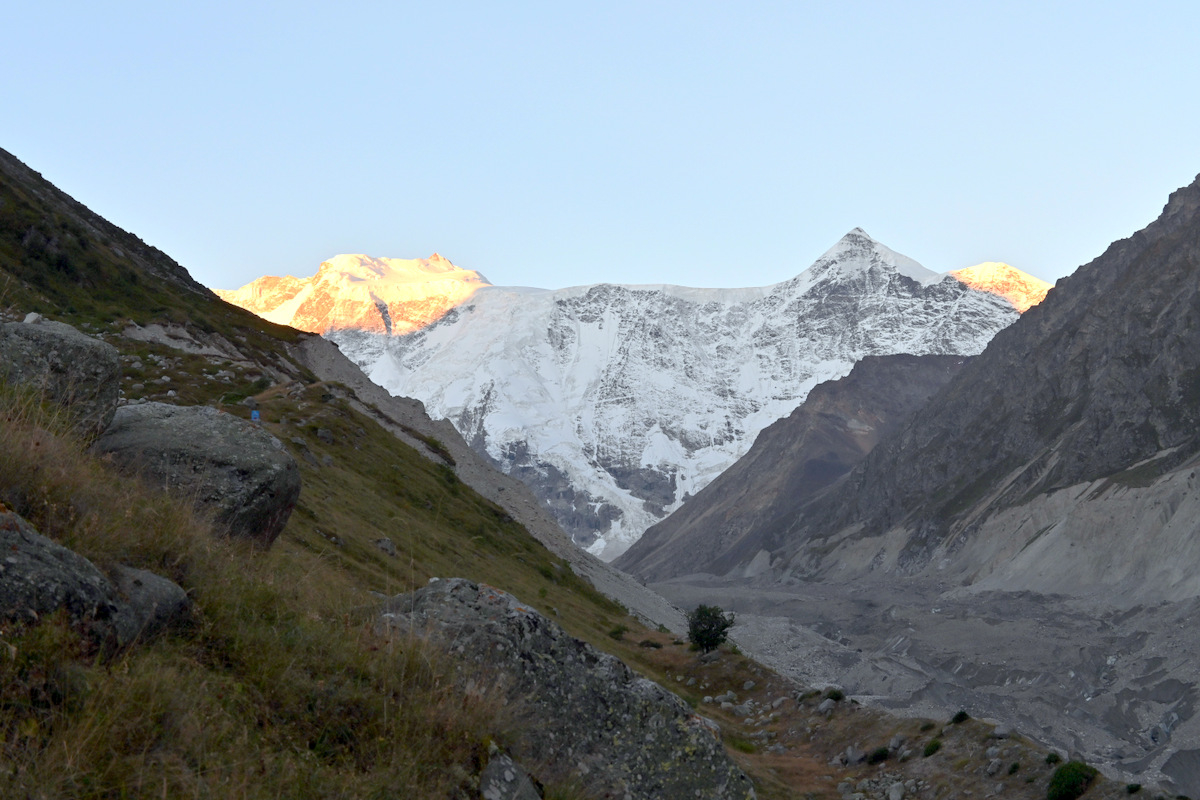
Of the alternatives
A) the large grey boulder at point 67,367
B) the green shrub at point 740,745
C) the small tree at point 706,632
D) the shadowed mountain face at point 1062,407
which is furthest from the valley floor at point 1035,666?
the large grey boulder at point 67,367

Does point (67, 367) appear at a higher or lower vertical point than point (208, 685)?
higher

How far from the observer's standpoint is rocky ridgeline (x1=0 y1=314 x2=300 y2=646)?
618 cm

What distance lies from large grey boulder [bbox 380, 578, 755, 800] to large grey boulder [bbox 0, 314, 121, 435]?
352cm

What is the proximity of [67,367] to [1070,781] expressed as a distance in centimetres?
1936

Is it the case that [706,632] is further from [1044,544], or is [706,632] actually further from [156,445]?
[1044,544]

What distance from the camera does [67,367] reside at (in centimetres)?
926

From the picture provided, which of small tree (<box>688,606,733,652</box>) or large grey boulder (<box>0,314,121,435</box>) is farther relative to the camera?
small tree (<box>688,606,733,652</box>)

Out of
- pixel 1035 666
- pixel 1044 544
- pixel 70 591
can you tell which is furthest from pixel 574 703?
pixel 1044 544

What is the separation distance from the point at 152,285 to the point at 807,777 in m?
47.5

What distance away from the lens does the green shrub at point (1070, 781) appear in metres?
19.3

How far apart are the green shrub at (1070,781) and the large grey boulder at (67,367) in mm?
18671

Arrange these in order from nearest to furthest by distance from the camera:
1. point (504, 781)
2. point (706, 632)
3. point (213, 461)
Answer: point (504, 781)
point (213, 461)
point (706, 632)

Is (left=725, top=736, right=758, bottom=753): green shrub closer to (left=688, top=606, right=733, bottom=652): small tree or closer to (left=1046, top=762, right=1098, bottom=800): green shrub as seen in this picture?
(left=1046, top=762, right=1098, bottom=800): green shrub

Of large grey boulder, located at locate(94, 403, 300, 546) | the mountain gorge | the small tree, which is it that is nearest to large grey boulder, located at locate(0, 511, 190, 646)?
large grey boulder, located at locate(94, 403, 300, 546)
